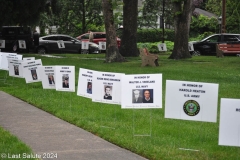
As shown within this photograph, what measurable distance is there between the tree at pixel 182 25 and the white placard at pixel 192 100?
1995 cm

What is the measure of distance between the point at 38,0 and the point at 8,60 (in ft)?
44.8

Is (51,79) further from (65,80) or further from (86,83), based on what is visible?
(86,83)

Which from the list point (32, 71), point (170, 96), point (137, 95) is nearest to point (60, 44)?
point (32, 71)

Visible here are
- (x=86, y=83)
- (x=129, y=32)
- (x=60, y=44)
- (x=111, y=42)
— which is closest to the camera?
(x=86, y=83)

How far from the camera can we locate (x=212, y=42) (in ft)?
120

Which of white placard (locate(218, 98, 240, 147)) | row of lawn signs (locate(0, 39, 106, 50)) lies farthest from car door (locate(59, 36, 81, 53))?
white placard (locate(218, 98, 240, 147))

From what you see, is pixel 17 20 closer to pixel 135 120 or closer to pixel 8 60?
pixel 8 60

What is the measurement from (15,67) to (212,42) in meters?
22.0

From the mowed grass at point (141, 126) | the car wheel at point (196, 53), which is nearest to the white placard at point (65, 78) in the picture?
the mowed grass at point (141, 126)

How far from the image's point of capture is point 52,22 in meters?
49.7

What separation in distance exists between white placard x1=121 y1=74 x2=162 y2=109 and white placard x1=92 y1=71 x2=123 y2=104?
56 centimetres

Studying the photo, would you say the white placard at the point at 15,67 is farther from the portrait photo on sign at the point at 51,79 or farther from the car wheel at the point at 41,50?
the car wheel at the point at 41,50

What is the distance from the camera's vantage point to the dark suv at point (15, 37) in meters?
35.9

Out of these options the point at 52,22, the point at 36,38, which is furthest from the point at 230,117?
the point at 52,22
